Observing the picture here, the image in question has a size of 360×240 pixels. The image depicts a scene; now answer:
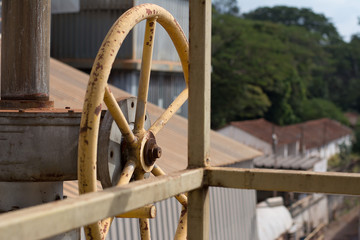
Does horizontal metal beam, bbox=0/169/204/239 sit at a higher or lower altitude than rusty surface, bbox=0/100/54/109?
lower

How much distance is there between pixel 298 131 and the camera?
122 feet

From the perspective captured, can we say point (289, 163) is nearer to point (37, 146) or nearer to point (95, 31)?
point (95, 31)

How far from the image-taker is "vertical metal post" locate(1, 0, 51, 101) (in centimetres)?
335

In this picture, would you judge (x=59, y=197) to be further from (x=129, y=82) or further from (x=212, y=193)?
(x=129, y=82)

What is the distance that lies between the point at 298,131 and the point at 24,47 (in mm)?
34822

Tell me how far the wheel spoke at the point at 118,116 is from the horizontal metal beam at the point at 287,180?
1.43 feet

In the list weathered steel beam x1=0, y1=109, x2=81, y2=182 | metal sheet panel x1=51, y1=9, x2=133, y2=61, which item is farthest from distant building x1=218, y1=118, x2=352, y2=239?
weathered steel beam x1=0, y1=109, x2=81, y2=182

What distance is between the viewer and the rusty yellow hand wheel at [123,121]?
106 inches

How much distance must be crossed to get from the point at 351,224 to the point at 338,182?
26634 millimetres

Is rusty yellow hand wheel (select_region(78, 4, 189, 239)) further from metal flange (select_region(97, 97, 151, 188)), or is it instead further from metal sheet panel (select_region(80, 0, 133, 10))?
metal sheet panel (select_region(80, 0, 133, 10))

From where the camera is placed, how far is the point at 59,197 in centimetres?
346

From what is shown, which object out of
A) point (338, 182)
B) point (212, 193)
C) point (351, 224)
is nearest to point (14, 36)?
point (338, 182)

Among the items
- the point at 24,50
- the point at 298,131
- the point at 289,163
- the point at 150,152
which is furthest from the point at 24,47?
the point at 298,131

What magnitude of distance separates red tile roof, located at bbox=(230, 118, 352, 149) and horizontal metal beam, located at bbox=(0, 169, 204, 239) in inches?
1159
